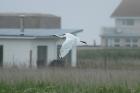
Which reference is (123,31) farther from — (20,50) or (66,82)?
(66,82)

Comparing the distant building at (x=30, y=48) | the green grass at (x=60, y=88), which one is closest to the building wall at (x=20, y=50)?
the distant building at (x=30, y=48)

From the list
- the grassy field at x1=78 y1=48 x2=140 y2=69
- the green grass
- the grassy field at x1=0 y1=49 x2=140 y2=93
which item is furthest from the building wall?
the green grass

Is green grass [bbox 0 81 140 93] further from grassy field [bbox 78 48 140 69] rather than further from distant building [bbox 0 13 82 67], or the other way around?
distant building [bbox 0 13 82 67]

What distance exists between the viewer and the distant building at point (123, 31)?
71.6 m

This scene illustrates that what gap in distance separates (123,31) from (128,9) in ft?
22.8

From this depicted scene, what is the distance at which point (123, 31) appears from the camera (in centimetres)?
7219

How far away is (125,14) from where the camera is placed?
7550 centimetres

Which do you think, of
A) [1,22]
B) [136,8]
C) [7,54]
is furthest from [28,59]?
[136,8]

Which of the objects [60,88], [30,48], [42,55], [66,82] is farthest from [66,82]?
[42,55]

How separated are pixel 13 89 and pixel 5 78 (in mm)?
2168

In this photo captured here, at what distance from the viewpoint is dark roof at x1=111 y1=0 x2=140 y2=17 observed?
75.8m

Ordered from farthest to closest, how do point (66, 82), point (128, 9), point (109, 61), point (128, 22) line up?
point (128, 9)
point (128, 22)
point (109, 61)
point (66, 82)

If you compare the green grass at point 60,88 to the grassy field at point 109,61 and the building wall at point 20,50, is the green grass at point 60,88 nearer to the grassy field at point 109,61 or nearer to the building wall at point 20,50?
the grassy field at point 109,61

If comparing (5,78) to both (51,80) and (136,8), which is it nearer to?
(51,80)
